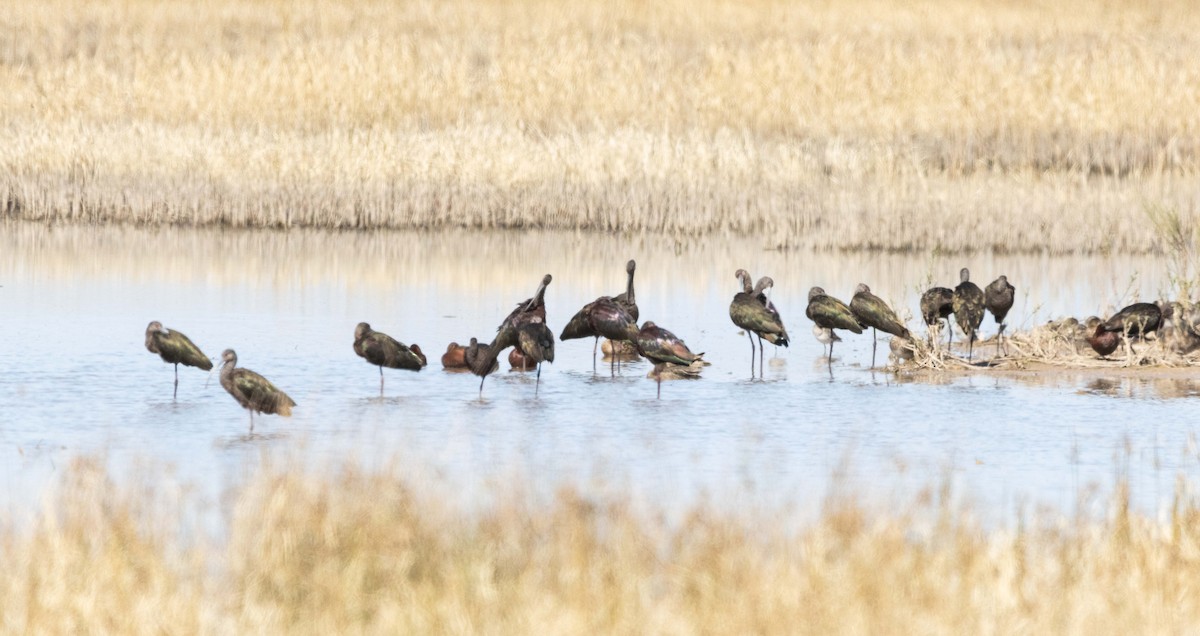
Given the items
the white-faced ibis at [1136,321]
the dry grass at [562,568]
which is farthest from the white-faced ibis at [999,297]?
the dry grass at [562,568]

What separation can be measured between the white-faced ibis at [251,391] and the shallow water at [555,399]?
141 millimetres

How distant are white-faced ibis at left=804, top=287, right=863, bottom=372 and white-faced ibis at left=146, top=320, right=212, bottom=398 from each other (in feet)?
14.3

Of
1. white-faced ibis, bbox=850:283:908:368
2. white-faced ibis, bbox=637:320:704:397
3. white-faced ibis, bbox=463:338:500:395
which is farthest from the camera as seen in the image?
white-faced ibis, bbox=850:283:908:368

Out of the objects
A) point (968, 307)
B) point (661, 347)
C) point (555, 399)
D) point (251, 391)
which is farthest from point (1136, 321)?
point (251, 391)

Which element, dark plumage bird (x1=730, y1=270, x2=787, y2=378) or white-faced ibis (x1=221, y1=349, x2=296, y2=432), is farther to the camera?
dark plumage bird (x1=730, y1=270, x2=787, y2=378)

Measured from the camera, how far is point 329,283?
60.3 feet

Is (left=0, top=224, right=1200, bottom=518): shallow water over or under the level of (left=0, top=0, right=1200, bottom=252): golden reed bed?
under

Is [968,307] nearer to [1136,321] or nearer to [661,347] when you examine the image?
[1136,321]

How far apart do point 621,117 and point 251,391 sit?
69.9 ft

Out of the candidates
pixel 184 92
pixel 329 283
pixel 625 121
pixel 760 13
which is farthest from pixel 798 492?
pixel 760 13

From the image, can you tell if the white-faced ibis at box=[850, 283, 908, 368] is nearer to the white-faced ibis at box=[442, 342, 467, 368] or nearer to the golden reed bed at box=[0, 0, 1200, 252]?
the white-faced ibis at box=[442, 342, 467, 368]

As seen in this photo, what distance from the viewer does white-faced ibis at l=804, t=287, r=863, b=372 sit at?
13.1 metres

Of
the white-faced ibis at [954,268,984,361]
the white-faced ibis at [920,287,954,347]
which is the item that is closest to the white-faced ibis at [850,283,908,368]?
the white-faced ibis at [920,287,954,347]

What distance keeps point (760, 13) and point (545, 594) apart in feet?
115
